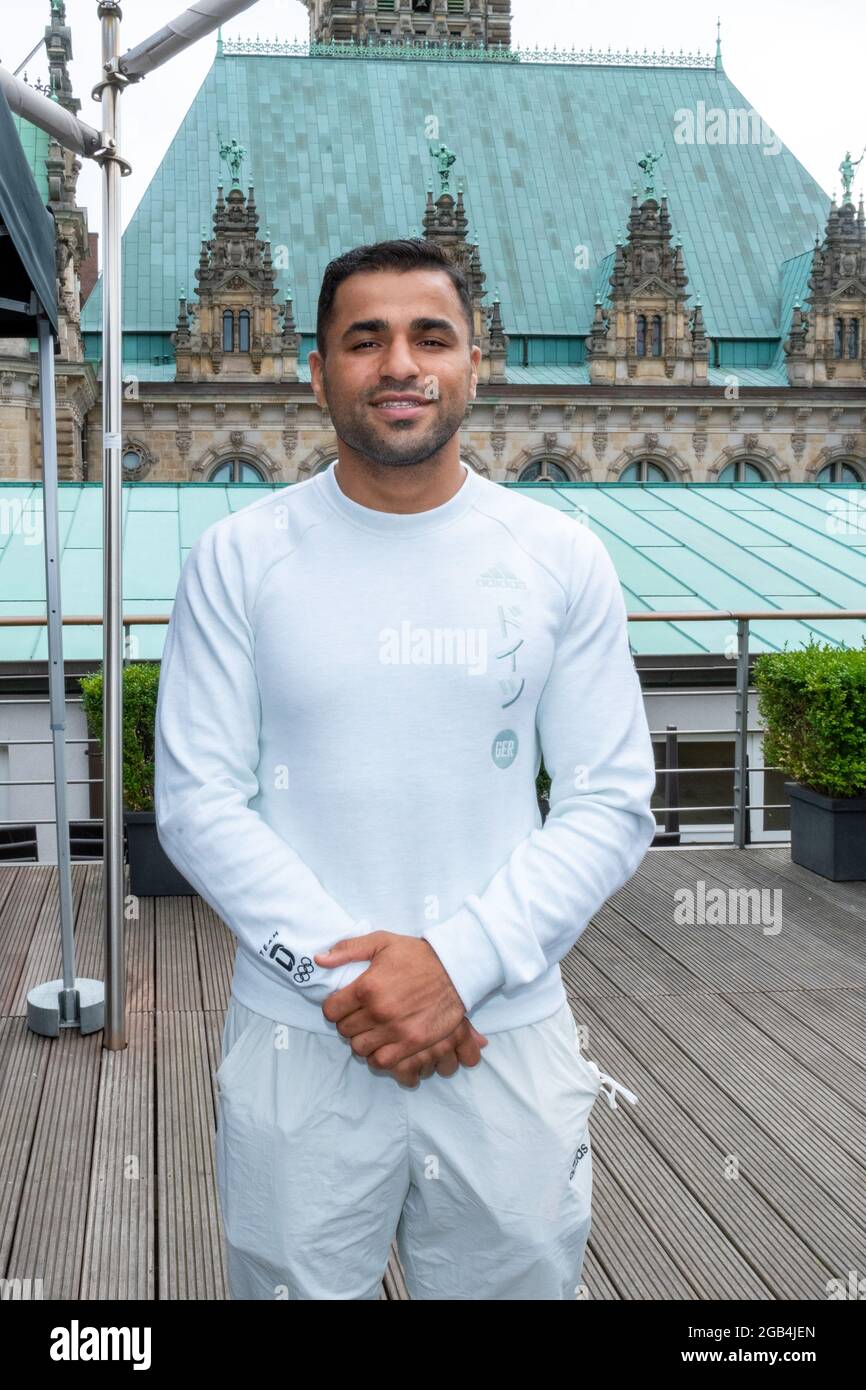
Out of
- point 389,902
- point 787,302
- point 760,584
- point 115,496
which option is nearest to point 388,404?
point 389,902

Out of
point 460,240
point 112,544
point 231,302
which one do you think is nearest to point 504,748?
point 112,544

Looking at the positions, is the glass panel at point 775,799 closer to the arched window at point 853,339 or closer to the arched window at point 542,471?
the arched window at point 542,471

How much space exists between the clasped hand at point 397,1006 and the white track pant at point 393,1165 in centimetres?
8

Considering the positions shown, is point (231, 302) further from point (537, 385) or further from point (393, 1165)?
point (393, 1165)

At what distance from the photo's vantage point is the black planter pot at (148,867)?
6.00 meters

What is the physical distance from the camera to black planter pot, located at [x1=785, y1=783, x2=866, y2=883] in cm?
622

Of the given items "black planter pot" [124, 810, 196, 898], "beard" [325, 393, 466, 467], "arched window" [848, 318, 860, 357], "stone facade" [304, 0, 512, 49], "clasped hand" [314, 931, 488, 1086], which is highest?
"stone facade" [304, 0, 512, 49]

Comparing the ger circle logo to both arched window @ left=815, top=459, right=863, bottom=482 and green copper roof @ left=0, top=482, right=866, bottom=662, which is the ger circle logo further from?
arched window @ left=815, top=459, right=863, bottom=482

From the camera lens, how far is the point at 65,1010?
4.41 m

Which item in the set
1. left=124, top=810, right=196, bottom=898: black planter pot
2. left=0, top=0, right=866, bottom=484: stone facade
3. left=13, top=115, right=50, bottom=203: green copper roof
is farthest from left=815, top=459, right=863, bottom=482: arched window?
left=124, top=810, right=196, bottom=898: black planter pot

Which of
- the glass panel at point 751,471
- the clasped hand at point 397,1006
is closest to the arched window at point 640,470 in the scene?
the glass panel at point 751,471

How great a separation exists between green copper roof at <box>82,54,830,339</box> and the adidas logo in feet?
109

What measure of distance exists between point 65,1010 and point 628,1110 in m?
1.90
